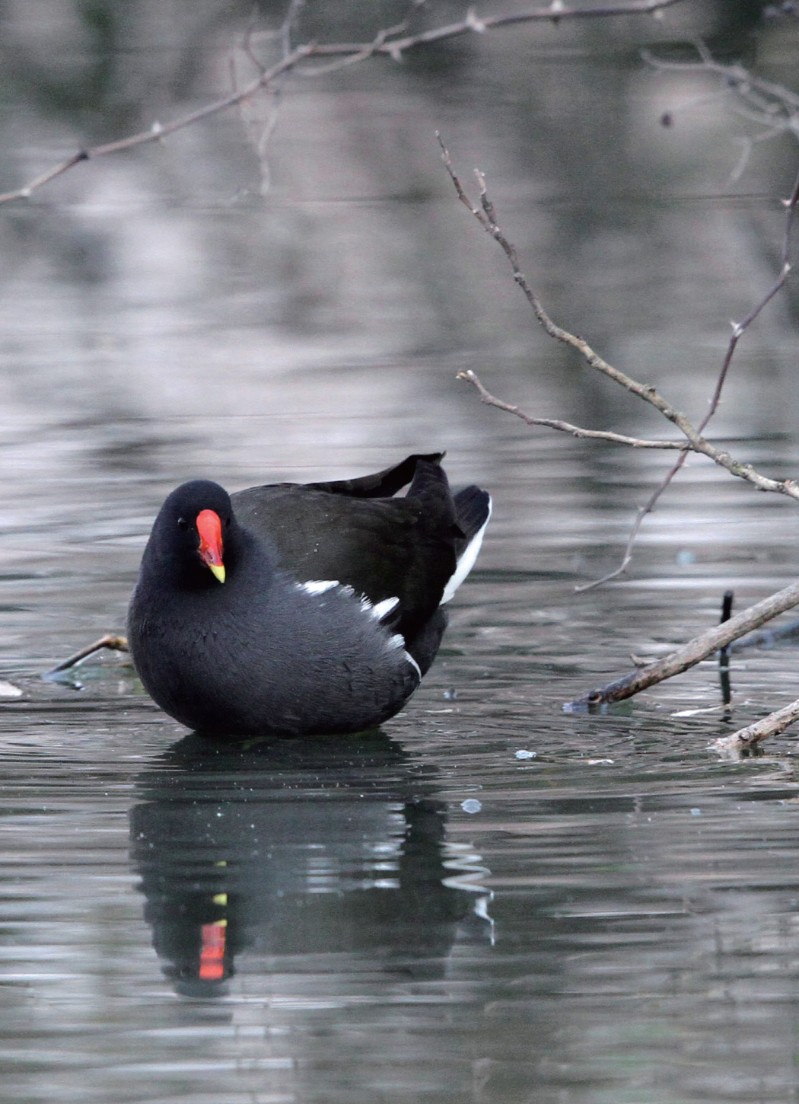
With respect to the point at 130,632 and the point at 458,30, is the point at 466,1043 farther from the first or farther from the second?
the point at 458,30

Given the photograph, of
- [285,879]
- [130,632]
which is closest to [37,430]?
[130,632]

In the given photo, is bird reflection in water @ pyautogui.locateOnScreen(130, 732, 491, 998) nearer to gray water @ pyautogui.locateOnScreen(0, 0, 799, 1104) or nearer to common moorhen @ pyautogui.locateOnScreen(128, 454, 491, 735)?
gray water @ pyautogui.locateOnScreen(0, 0, 799, 1104)

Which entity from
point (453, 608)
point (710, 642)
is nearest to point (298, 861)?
point (710, 642)

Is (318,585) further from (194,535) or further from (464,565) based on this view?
(464,565)

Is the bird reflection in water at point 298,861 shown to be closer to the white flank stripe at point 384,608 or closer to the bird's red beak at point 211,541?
the white flank stripe at point 384,608

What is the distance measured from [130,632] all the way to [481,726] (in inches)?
39.3

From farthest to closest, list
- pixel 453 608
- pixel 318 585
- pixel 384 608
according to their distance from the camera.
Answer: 1. pixel 453 608
2. pixel 384 608
3. pixel 318 585

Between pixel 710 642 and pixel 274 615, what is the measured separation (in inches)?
46.2

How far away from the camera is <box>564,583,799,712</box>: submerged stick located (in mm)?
5469

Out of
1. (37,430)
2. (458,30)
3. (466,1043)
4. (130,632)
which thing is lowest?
(37,430)

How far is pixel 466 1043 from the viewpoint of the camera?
3400mm

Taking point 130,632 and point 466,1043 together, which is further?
point 130,632

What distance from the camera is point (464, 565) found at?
6.46 meters

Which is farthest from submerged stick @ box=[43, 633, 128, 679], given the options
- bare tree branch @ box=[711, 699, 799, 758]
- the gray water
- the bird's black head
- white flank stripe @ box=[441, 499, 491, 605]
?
bare tree branch @ box=[711, 699, 799, 758]
